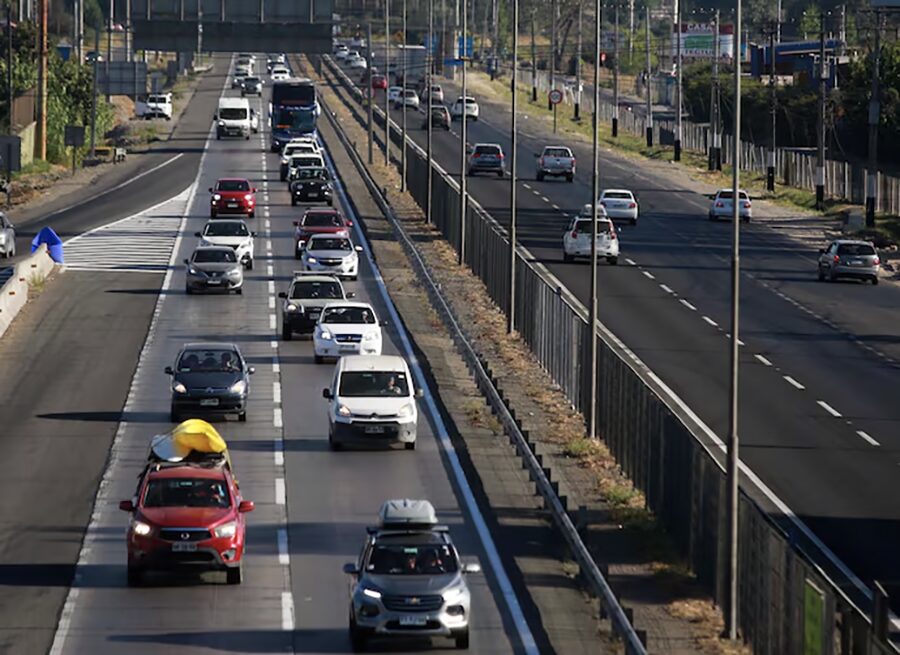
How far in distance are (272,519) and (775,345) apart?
23932 millimetres

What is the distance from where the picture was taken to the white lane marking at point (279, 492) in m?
32.7

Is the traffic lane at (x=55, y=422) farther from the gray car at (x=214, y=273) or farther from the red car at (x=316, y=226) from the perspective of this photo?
the red car at (x=316, y=226)

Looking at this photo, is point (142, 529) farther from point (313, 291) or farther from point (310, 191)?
point (310, 191)

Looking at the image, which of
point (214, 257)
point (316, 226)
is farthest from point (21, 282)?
point (316, 226)

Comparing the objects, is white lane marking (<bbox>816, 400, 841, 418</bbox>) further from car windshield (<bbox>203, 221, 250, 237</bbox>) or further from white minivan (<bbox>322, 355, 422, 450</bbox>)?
car windshield (<bbox>203, 221, 250, 237</bbox>)

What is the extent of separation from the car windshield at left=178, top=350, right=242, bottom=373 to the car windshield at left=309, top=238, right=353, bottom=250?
22.4 metres

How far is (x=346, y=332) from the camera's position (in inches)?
1849

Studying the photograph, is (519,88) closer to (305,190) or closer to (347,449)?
(305,190)

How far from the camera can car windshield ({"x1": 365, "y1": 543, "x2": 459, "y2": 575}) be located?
76.9ft

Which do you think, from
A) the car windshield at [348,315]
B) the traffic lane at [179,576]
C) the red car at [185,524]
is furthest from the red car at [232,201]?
the red car at [185,524]

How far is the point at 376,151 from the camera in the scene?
369ft

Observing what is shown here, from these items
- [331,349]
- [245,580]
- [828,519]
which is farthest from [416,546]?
[331,349]

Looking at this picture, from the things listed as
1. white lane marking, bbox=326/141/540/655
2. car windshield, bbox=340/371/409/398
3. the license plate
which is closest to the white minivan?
car windshield, bbox=340/371/409/398

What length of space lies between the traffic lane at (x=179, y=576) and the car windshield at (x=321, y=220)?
59.2 ft
